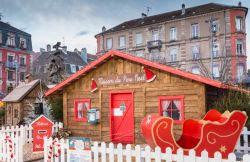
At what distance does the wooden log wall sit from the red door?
22cm


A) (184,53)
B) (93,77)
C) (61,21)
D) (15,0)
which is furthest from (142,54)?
(93,77)

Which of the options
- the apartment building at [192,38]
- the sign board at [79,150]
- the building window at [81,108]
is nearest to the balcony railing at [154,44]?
the apartment building at [192,38]

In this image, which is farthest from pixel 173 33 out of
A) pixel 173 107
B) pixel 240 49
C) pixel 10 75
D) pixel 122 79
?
pixel 173 107

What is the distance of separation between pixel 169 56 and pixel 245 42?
36.1ft

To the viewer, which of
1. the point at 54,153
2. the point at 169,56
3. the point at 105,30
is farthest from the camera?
the point at 105,30

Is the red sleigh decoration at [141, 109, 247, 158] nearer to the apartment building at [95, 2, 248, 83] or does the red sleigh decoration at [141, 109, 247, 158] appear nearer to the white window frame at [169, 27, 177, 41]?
the apartment building at [95, 2, 248, 83]

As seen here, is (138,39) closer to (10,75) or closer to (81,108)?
(10,75)

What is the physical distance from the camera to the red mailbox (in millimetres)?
10477

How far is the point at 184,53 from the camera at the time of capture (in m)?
45.6

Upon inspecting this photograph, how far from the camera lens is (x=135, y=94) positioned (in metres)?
12.4

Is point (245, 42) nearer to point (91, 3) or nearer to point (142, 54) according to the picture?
point (142, 54)

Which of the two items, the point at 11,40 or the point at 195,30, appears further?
the point at 11,40

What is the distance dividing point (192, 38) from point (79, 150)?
39.6m

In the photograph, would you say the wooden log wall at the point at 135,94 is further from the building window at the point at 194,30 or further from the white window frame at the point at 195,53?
the building window at the point at 194,30
